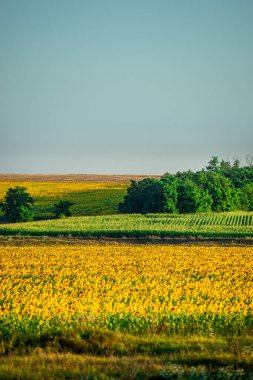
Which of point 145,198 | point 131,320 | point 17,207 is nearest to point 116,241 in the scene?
point 17,207

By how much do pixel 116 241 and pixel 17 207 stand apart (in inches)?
1084

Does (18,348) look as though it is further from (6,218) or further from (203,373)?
(6,218)

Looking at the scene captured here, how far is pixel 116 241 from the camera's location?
47.6 m

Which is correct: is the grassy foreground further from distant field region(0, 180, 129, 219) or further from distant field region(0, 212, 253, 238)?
distant field region(0, 180, 129, 219)

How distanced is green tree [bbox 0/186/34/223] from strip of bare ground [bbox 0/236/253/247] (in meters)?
21.9

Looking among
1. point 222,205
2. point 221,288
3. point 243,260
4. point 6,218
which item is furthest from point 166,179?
point 221,288

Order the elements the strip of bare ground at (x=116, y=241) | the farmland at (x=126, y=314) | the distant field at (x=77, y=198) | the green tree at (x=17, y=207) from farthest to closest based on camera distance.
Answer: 1. the distant field at (x=77, y=198)
2. the green tree at (x=17, y=207)
3. the strip of bare ground at (x=116, y=241)
4. the farmland at (x=126, y=314)

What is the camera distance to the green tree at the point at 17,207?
2844 inches

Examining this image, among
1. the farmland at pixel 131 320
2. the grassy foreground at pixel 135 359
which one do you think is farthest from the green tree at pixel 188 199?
the grassy foreground at pixel 135 359

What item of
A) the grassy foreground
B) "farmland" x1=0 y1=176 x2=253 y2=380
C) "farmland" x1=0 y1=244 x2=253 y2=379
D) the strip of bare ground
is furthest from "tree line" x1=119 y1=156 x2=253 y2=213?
the grassy foreground

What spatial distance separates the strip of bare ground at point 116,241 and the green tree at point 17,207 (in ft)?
71.7

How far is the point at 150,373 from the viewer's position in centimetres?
983

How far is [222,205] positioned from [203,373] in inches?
3230

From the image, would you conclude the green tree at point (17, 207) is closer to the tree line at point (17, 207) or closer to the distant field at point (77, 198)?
the tree line at point (17, 207)
